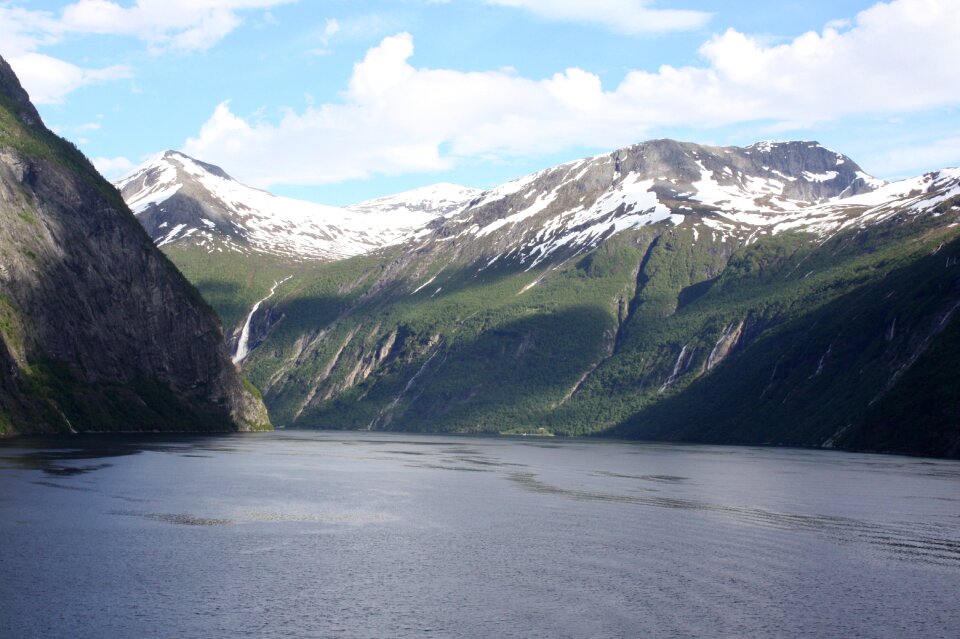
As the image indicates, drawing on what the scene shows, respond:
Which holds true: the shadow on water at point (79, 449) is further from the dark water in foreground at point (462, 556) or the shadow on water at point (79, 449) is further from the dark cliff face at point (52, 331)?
the dark cliff face at point (52, 331)

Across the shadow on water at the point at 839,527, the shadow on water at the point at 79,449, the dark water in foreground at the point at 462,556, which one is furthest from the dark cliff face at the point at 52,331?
the shadow on water at the point at 839,527

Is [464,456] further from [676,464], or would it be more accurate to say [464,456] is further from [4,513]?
[4,513]

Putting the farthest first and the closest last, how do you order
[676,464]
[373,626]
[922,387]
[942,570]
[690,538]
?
[922,387] → [676,464] → [690,538] → [942,570] → [373,626]

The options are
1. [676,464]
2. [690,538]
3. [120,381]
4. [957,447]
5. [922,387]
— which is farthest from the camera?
[120,381]

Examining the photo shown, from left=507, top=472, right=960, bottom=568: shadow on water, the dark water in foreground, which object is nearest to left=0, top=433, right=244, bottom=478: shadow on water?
the dark water in foreground

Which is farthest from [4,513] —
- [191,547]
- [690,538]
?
[690,538]

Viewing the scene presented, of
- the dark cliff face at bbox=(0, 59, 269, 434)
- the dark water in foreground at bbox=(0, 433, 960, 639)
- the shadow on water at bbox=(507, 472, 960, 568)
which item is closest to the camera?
the dark water in foreground at bbox=(0, 433, 960, 639)

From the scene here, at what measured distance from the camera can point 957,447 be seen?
517ft

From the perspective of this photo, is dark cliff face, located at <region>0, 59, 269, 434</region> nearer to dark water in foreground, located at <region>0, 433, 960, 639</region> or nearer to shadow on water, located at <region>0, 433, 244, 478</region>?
shadow on water, located at <region>0, 433, 244, 478</region>

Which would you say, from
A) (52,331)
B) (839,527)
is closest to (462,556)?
(839,527)

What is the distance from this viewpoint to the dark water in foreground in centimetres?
4541

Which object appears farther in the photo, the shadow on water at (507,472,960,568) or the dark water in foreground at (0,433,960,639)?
the shadow on water at (507,472,960,568)

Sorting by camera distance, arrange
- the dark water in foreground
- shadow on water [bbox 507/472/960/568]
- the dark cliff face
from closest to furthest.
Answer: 1. the dark water in foreground
2. shadow on water [bbox 507/472/960/568]
3. the dark cliff face

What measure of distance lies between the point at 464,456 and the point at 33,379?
228 ft
